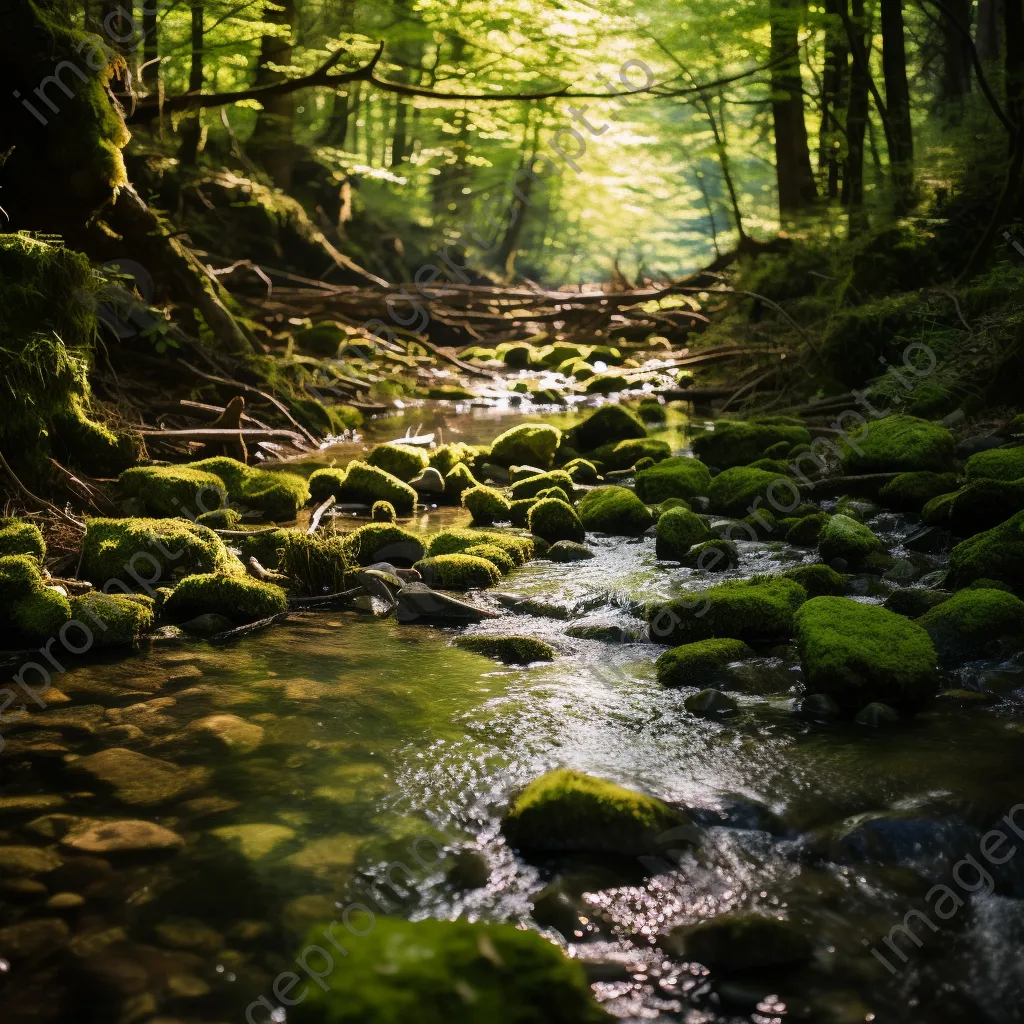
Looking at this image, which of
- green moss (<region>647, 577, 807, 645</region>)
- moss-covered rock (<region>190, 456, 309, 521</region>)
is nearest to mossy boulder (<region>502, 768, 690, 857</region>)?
green moss (<region>647, 577, 807, 645</region>)

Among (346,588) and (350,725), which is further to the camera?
(346,588)

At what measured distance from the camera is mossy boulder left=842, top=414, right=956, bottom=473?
7.07 m

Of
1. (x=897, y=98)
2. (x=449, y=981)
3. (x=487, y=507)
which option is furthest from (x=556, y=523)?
(x=897, y=98)

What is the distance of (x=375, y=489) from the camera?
24.6ft

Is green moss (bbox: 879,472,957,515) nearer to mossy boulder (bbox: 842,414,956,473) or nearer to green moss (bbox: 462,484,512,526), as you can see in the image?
mossy boulder (bbox: 842,414,956,473)

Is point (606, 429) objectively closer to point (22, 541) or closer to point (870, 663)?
point (22, 541)

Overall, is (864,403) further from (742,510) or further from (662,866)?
(662,866)

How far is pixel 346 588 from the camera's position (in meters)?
5.61

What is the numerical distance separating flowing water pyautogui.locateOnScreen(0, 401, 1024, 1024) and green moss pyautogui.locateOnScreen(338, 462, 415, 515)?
2876 mm

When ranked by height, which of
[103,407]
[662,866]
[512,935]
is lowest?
[662,866]

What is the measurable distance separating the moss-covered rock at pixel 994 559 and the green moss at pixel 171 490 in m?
4.75

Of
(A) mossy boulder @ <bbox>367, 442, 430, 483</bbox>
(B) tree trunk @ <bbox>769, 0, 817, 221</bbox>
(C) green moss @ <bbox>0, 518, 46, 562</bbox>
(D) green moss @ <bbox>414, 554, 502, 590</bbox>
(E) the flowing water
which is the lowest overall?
(E) the flowing water

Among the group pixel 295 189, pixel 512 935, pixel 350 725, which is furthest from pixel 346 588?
pixel 295 189

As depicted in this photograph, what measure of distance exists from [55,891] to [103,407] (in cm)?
563
